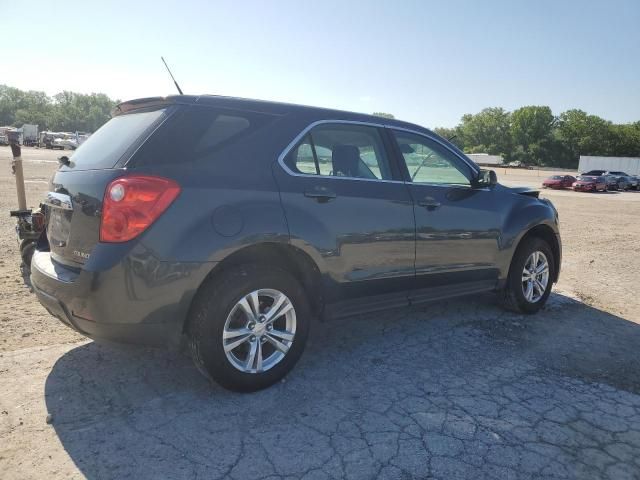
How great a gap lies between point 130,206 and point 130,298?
1.69ft

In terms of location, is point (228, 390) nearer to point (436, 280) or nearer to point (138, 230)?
point (138, 230)

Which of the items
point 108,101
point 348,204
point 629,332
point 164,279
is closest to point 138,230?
point 164,279

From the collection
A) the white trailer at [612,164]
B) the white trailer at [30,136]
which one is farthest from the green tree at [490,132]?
the white trailer at [30,136]

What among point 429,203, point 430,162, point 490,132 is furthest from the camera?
point 490,132

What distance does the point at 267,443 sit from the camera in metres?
2.70

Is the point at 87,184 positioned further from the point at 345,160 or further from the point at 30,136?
the point at 30,136

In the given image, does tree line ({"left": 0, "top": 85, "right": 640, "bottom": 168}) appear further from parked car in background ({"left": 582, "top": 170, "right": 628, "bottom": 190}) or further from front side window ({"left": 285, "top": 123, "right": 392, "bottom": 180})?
front side window ({"left": 285, "top": 123, "right": 392, "bottom": 180})

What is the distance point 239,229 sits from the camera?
118 inches

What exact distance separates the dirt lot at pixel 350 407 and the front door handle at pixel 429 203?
118 cm

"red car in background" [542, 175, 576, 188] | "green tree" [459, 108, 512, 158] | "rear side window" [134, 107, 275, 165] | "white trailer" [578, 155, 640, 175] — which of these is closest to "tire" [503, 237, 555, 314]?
"rear side window" [134, 107, 275, 165]

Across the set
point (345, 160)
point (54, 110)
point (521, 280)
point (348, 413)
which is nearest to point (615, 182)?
point (521, 280)

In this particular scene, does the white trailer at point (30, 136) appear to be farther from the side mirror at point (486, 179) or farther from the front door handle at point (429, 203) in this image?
the front door handle at point (429, 203)

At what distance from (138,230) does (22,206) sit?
3.42 meters

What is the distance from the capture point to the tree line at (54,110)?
398 ft
